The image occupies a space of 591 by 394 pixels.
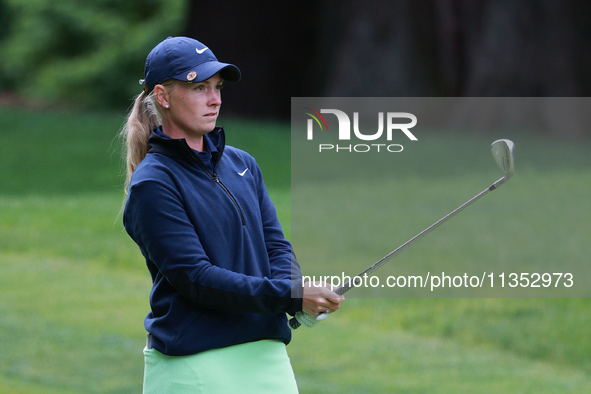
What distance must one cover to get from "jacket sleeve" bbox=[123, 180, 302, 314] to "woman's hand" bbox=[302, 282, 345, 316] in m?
0.10

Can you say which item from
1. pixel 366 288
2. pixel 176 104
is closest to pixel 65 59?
pixel 366 288

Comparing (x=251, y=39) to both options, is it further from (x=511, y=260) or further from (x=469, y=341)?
(x=469, y=341)

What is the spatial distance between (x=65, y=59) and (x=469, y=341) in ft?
107

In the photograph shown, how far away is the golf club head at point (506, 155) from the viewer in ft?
10.5

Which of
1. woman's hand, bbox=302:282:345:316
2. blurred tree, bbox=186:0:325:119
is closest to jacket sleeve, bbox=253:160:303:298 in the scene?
woman's hand, bbox=302:282:345:316

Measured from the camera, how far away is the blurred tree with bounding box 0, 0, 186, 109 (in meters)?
34.6

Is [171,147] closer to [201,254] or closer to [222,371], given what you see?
[201,254]

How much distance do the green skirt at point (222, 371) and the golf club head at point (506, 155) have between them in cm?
115

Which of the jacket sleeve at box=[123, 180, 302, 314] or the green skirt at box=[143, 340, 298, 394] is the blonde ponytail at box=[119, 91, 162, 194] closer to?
the jacket sleeve at box=[123, 180, 302, 314]

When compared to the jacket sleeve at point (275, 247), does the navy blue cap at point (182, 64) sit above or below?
above

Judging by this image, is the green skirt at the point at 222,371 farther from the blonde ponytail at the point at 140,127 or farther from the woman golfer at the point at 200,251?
the blonde ponytail at the point at 140,127

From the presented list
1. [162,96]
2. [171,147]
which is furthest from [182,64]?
[171,147]

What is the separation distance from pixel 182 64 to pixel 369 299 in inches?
250

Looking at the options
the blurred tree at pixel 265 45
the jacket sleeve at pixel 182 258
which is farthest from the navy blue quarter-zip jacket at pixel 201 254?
the blurred tree at pixel 265 45
